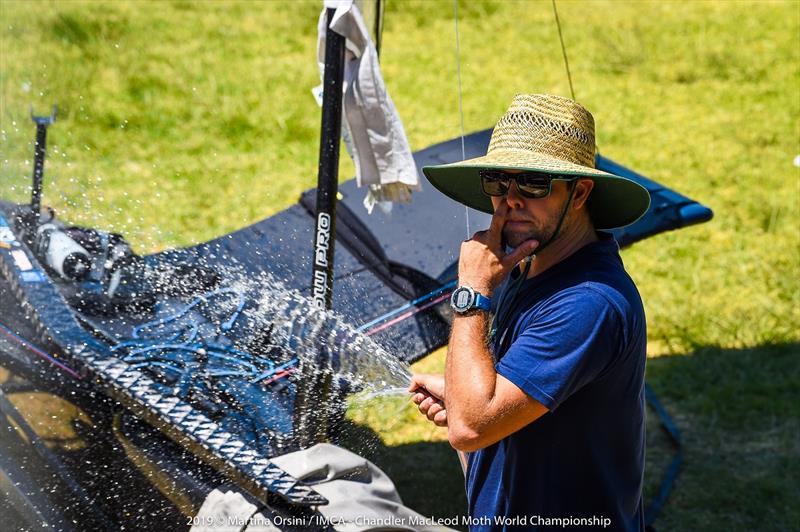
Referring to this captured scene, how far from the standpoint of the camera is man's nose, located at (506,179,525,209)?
5.88 ft

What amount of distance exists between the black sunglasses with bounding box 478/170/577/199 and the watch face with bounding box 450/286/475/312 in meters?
0.24

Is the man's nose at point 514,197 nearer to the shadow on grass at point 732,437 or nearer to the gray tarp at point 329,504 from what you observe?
the gray tarp at point 329,504

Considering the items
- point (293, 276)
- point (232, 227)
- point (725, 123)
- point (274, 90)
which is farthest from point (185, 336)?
point (725, 123)

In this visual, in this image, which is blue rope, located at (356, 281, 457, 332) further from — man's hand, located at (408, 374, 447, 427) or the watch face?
the watch face

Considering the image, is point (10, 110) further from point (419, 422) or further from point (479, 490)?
point (479, 490)

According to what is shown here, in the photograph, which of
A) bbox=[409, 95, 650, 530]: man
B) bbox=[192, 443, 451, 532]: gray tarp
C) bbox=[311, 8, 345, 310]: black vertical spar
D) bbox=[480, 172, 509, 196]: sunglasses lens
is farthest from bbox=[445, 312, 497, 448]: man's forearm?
bbox=[311, 8, 345, 310]: black vertical spar

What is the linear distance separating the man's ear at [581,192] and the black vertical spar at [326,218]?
45.2 inches

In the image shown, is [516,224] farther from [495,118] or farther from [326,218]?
[495,118]

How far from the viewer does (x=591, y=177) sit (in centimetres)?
179

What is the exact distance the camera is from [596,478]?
5.57 ft

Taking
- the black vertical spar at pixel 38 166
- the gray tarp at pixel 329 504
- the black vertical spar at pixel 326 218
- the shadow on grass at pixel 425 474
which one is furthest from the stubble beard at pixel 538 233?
the black vertical spar at pixel 38 166

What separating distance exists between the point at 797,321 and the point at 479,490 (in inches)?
129

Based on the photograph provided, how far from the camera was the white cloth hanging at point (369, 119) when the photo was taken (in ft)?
9.49

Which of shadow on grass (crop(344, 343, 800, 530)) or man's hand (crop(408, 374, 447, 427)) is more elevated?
man's hand (crop(408, 374, 447, 427))
